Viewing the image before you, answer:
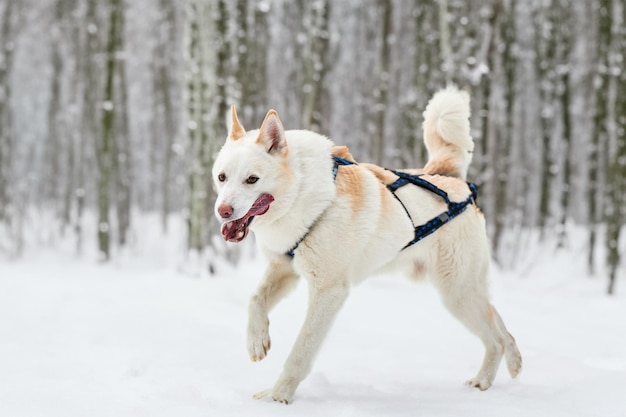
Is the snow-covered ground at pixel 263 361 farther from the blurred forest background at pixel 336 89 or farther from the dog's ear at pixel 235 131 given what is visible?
the blurred forest background at pixel 336 89

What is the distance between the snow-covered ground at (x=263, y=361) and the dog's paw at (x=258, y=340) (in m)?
0.22

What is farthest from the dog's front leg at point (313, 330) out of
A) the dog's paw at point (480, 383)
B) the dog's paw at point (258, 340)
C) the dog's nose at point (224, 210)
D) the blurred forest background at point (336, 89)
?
the blurred forest background at point (336, 89)

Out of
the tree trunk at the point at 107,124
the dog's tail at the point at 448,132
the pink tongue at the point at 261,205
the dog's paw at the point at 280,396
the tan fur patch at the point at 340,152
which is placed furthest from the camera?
the tree trunk at the point at 107,124

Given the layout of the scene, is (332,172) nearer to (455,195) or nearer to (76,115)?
(455,195)

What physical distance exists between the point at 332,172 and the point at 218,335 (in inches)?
75.8

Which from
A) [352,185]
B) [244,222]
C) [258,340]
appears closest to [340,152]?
[352,185]

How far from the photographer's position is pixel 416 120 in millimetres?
11328

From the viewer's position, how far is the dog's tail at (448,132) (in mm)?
3680

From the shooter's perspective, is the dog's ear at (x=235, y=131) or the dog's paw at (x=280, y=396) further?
the dog's ear at (x=235, y=131)

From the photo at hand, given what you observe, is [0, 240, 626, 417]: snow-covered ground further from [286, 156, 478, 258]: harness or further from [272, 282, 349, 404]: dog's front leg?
[286, 156, 478, 258]: harness

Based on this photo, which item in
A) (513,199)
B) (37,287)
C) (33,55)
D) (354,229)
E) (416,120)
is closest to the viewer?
(354,229)

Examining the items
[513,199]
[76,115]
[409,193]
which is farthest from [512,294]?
[76,115]

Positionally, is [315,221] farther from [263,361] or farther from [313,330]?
[263,361]

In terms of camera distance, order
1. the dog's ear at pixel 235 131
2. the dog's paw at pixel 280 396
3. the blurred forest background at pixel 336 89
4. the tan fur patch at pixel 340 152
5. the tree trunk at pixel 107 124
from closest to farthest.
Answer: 1. the dog's paw at pixel 280 396
2. the dog's ear at pixel 235 131
3. the tan fur patch at pixel 340 152
4. the blurred forest background at pixel 336 89
5. the tree trunk at pixel 107 124
